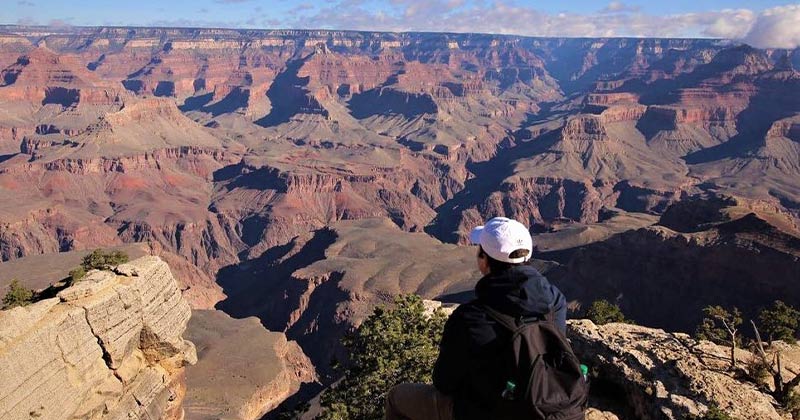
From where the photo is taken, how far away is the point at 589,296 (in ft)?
238

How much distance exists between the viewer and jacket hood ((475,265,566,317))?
7.85 m

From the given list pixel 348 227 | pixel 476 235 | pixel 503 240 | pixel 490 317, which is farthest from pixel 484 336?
pixel 348 227

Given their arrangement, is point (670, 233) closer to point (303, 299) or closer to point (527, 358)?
point (303, 299)

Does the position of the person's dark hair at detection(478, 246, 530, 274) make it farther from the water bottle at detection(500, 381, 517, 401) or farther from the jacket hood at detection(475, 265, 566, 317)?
the water bottle at detection(500, 381, 517, 401)

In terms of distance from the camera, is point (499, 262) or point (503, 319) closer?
point (503, 319)

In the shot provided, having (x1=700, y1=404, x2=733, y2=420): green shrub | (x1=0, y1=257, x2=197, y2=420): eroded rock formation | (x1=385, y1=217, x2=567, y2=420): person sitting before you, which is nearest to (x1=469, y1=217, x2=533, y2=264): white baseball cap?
(x1=385, y1=217, x2=567, y2=420): person sitting

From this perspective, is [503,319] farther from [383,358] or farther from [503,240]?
[383,358]

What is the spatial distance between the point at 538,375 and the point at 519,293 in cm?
107

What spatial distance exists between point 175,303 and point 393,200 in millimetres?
136055

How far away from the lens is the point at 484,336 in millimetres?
7797

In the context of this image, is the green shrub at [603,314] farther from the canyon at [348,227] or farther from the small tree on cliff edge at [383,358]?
the canyon at [348,227]

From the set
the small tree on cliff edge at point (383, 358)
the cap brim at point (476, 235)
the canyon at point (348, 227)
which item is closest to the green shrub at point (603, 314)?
the small tree on cliff edge at point (383, 358)

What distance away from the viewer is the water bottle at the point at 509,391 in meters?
7.58

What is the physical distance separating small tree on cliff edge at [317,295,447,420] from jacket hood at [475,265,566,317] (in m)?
16.2
